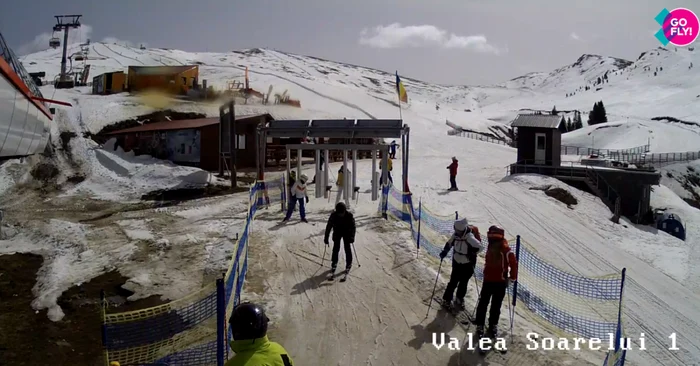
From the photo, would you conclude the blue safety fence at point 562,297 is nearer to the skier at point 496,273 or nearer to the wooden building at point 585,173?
the skier at point 496,273

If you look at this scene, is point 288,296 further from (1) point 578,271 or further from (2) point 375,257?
(1) point 578,271

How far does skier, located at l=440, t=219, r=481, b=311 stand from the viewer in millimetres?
7961

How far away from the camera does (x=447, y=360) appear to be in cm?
688

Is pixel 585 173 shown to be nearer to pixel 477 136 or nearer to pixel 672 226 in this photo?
pixel 672 226

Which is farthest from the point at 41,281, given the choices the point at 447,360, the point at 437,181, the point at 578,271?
the point at 437,181

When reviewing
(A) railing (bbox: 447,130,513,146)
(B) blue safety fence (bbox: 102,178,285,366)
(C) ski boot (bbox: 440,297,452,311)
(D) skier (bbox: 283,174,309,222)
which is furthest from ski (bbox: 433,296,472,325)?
(A) railing (bbox: 447,130,513,146)

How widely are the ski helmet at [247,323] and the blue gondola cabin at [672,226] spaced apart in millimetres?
25182

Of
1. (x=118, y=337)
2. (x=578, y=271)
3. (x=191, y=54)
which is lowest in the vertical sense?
(x=578, y=271)

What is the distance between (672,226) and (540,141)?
7.83 meters

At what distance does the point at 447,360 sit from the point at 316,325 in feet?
7.06

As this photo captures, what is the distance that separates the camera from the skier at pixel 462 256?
26.1 feet

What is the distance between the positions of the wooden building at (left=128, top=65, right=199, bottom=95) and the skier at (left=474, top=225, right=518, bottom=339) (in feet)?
120

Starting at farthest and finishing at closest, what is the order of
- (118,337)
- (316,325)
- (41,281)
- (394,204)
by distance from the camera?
(394,204) < (41,281) < (316,325) < (118,337)

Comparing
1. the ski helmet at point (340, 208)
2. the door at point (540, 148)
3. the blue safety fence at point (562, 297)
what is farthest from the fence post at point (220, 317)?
the door at point (540, 148)
